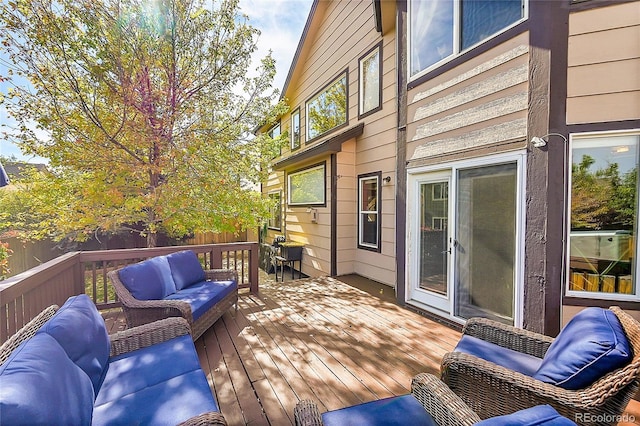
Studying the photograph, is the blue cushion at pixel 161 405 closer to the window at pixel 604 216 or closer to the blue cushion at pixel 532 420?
the blue cushion at pixel 532 420

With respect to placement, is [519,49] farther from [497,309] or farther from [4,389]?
[4,389]

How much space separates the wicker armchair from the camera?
1.39 metres

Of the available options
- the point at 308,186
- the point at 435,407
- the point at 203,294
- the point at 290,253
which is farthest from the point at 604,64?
the point at 290,253

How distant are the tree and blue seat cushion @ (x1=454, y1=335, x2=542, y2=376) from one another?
498 centimetres

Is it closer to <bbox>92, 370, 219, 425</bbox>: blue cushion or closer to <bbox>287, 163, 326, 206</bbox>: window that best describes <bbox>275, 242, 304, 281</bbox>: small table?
<bbox>287, 163, 326, 206</bbox>: window

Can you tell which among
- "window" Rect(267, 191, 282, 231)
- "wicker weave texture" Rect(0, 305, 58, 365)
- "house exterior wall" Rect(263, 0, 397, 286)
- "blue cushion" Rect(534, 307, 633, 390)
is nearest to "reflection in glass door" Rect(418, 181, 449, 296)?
"house exterior wall" Rect(263, 0, 397, 286)

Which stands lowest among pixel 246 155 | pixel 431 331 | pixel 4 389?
pixel 431 331

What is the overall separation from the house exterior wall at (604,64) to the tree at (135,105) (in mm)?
4961

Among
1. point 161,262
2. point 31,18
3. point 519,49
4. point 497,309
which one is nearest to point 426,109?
point 519,49

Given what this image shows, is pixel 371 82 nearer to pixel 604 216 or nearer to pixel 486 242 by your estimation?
pixel 486 242

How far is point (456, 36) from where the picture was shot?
3848 mm

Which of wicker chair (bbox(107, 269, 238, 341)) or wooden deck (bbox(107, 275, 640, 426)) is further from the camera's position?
wicker chair (bbox(107, 269, 238, 341))

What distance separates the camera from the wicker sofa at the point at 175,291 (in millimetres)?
3049

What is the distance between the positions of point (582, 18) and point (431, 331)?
3.72 m
